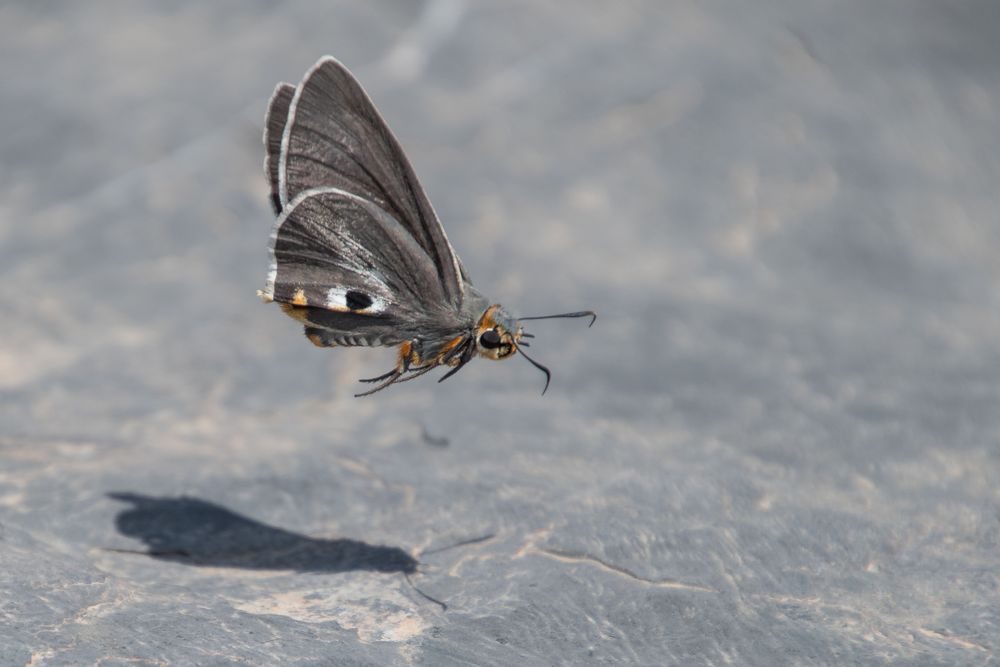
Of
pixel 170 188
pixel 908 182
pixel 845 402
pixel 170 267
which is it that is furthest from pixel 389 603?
pixel 908 182

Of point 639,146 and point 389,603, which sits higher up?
point 639,146

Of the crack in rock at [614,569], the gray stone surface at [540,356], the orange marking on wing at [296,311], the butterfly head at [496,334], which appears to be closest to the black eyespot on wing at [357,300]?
the orange marking on wing at [296,311]

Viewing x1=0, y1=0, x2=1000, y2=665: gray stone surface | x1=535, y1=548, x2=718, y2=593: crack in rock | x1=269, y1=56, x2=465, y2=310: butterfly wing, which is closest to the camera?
x1=269, y1=56, x2=465, y2=310: butterfly wing

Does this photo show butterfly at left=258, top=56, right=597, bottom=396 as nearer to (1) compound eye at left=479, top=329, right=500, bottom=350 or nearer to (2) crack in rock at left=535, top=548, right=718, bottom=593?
(1) compound eye at left=479, top=329, right=500, bottom=350

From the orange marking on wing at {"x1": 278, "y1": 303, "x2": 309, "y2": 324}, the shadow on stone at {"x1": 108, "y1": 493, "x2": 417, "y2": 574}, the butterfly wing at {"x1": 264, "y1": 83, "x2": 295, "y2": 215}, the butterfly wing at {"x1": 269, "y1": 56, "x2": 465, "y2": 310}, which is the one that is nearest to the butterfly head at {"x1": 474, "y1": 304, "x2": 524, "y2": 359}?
the butterfly wing at {"x1": 269, "y1": 56, "x2": 465, "y2": 310}

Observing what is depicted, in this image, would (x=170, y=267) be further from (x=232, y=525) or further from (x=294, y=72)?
(x=232, y=525)
